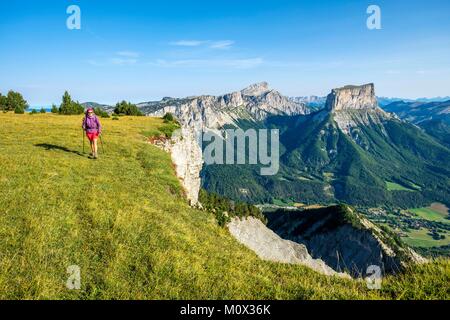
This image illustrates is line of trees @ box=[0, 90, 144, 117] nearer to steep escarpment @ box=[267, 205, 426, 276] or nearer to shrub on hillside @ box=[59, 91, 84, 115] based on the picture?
shrub on hillside @ box=[59, 91, 84, 115]

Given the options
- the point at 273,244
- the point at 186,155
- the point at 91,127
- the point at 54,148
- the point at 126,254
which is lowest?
the point at 273,244

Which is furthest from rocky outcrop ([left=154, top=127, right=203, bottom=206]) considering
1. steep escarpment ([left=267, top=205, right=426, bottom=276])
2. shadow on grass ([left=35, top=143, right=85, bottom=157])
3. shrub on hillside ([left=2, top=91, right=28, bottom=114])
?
shrub on hillside ([left=2, top=91, right=28, bottom=114])

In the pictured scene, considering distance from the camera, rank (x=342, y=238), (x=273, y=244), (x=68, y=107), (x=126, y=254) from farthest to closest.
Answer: (x=342, y=238), (x=68, y=107), (x=273, y=244), (x=126, y=254)

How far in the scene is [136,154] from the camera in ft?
111

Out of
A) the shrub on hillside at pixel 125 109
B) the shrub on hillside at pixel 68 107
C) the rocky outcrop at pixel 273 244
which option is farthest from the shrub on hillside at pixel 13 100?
the rocky outcrop at pixel 273 244

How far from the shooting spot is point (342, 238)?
13825 centimetres

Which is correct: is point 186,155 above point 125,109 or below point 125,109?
below

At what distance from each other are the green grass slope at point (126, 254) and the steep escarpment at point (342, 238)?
105 meters

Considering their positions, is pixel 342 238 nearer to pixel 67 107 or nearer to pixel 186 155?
pixel 186 155

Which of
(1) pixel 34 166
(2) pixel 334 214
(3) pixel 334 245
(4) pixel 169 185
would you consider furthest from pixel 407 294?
(2) pixel 334 214

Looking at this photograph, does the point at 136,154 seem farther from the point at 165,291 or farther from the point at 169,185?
the point at 165,291

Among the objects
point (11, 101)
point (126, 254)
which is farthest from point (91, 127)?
point (11, 101)

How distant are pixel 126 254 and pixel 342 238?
139745 millimetres
